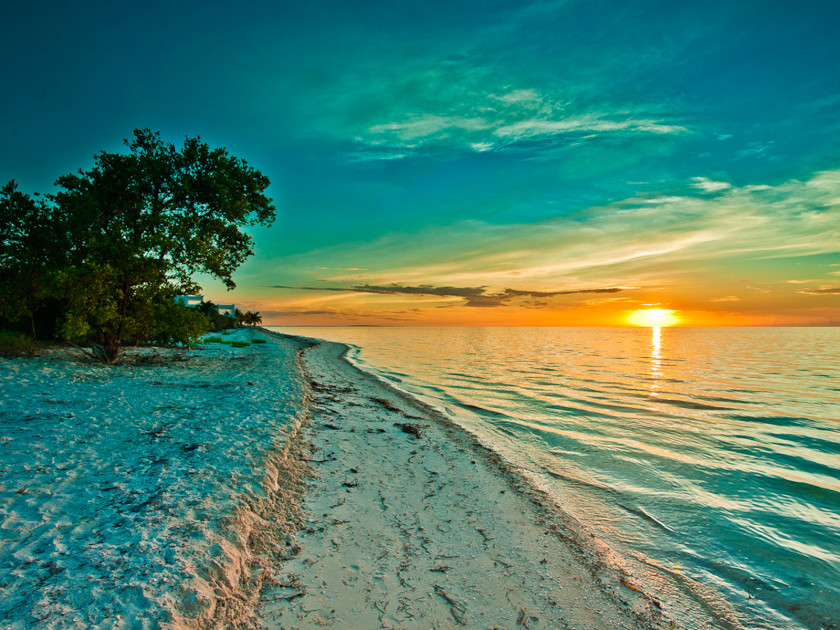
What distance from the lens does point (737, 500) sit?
8.99 metres

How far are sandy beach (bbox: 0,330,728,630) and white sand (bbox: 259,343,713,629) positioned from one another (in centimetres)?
3

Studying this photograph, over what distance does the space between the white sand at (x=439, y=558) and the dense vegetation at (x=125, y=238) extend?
14861mm

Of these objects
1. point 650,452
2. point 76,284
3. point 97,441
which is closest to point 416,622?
point 97,441

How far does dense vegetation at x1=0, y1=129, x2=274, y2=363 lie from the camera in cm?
1783

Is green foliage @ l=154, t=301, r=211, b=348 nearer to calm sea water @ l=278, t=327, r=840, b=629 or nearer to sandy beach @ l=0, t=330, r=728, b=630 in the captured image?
sandy beach @ l=0, t=330, r=728, b=630

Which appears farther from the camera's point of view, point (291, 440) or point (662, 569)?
point (291, 440)

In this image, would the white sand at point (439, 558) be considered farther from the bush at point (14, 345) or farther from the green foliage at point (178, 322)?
the bush at point (14, 345)

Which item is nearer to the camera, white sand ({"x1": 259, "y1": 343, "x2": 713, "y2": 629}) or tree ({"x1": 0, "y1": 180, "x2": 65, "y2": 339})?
white sand ({"x1": 259, "y1": 343, "x2": 713, "y2": 629})

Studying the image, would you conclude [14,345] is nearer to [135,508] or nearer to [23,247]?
[23,247]

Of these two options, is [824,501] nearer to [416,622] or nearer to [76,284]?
[416,622]

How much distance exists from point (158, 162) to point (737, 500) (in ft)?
86.5

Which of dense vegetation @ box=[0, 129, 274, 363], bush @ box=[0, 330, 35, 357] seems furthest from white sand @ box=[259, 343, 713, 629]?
bush @ box=[0, 330, 35, 357]

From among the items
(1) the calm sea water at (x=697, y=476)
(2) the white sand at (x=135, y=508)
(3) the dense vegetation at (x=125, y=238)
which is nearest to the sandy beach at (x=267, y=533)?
(2) the white sand at (x=135, y=508)

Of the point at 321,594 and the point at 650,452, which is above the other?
the point at 321,594
